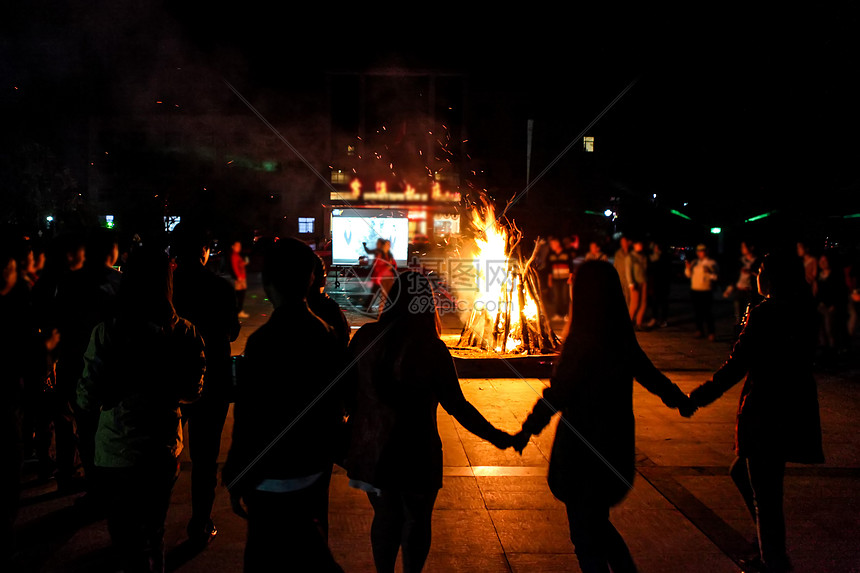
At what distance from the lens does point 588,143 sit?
109ft

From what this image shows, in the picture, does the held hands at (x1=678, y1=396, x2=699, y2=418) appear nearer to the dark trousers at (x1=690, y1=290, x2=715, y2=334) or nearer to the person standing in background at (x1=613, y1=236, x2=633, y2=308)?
the dark trousers at (x1=690, y1=290, x2=715, y2=334)

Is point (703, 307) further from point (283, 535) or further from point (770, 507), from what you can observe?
point (283, 535)

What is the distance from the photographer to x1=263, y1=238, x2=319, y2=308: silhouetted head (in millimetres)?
2553

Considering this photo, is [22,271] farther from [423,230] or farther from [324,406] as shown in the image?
[423,230]

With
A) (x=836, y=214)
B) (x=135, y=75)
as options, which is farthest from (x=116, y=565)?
(x=836, y=214)

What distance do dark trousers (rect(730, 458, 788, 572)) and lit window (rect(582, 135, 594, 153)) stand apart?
31079 millimetres

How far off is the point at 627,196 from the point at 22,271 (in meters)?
30.5

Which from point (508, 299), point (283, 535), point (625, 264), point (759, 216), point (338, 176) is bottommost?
point (283, 535)

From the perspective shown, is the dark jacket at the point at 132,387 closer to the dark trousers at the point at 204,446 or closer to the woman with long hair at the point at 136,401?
the woman with long hair at the point at 136,401

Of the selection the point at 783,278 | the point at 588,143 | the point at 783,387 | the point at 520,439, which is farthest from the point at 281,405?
the point at 588,143

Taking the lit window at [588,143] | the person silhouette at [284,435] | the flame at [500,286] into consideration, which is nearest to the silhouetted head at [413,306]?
the person silhouette at [284,435]

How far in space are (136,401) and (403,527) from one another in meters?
1.31

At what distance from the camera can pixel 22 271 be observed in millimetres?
4059

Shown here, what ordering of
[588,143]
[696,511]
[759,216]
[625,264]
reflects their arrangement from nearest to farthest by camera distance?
1. [696,511]
2. [625,264]
3. [759,216]
4. [588,143]
